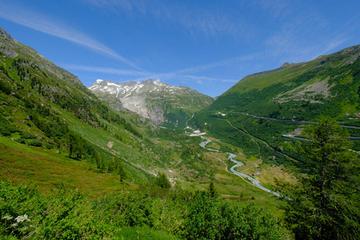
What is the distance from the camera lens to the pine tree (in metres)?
37.8

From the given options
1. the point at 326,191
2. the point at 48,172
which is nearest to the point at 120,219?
A: the point at 326,191

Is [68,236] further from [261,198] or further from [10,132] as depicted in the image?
[261,198]

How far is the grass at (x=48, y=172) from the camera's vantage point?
97500mm

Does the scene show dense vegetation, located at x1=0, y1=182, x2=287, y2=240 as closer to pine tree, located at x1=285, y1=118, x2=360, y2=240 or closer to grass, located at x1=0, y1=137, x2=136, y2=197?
pine tree, located at x1=285, y1=118, x2=360, y2=240

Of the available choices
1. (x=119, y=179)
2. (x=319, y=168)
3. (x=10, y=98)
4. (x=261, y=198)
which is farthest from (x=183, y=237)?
(x=10, y=98)

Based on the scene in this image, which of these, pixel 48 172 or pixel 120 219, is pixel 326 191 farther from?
pixel 48 172

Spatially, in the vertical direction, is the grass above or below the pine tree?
below

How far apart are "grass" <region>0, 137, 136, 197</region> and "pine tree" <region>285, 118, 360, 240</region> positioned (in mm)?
72546

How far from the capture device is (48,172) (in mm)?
111750

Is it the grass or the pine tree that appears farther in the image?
the grass

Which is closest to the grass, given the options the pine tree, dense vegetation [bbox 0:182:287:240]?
dense vegetation [bbox 0:182:287:240]

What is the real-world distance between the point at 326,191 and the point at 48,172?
337 feet

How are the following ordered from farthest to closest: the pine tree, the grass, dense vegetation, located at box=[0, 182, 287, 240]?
the grass → the pine tree → dense vegetation, located at box=[0, 182, 287, 240]

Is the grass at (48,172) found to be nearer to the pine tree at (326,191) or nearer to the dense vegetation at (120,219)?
the dense vegetation at (120,219)
